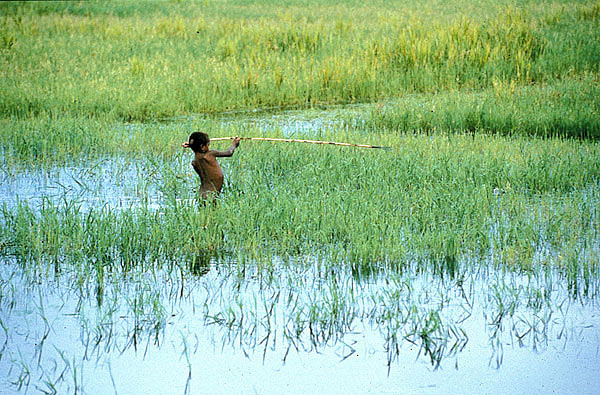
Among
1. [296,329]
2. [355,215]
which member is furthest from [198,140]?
[296,329]

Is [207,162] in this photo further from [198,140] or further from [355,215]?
[355,215]

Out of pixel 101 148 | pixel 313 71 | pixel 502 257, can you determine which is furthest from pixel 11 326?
pixel 313 71

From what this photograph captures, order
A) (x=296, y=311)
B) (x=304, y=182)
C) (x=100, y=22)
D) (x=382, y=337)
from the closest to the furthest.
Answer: (x=382, y=337) < (x=296, y=311) < (x=304, y=182) < (x=100, y=22)

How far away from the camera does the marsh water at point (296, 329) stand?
3.82m

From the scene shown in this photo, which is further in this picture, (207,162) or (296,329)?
(207,162)

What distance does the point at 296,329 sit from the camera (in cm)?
431

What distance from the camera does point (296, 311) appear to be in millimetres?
4551

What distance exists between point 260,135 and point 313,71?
359 cm

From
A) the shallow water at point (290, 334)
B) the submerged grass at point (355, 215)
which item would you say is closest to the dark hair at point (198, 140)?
the submerged grass at point (355, 215)

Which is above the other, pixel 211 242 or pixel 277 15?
pixel 277 15

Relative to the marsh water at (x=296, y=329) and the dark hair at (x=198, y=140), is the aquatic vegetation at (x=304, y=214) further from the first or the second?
the dark hair at (x=198, y=140)

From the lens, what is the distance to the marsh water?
12.5 feet

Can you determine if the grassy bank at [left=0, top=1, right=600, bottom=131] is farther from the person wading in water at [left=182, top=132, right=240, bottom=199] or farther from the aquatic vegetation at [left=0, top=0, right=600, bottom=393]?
Answer: the person wading in water at [left=182, top=132, right=240, bottom=199]

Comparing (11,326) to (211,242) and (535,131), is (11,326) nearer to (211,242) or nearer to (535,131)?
(211,242)
